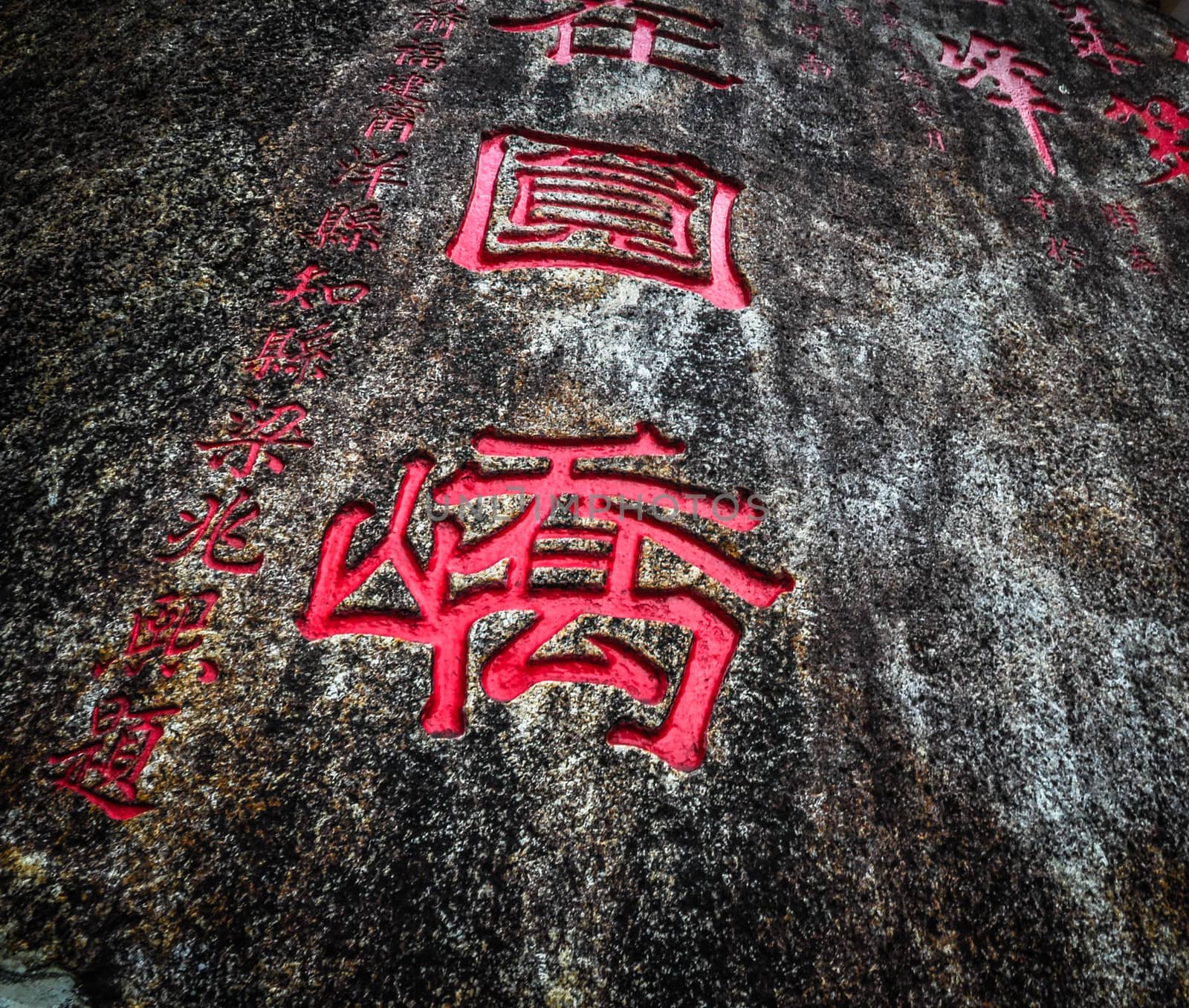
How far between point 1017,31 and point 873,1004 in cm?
465

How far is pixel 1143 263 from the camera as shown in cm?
296

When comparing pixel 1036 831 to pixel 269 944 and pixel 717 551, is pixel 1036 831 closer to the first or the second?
pixel 717 551

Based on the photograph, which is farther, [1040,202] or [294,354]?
[1040,202]

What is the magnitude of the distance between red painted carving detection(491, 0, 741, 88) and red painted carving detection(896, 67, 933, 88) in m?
0.93

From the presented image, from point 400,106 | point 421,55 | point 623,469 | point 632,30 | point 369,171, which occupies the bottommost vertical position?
point 623,469

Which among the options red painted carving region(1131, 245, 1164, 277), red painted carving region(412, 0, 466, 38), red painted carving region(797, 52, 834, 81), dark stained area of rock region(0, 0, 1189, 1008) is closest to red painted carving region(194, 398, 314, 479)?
dark stained area of rock region(0, 0, 1189, 1008)

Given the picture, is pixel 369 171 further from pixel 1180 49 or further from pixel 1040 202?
pixel 1180 49

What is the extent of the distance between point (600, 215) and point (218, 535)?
5.55ft

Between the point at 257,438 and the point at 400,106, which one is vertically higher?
the point at 400,106

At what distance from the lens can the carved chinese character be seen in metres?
2.40

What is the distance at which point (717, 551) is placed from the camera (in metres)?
1.94

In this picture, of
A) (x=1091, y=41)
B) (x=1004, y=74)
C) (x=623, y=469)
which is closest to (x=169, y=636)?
(x=623, y=469)

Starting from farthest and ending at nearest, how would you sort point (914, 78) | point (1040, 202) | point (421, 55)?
point (914, 78), point (1040, 202), point (421, 55)

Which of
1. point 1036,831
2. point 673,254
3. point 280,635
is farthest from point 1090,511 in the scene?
point 280,635
